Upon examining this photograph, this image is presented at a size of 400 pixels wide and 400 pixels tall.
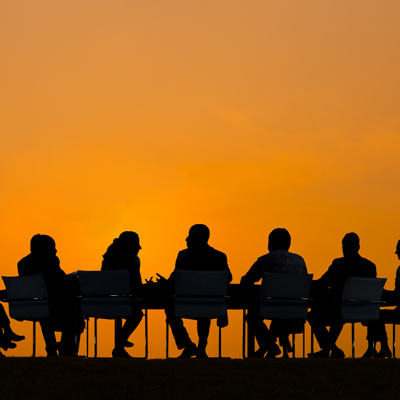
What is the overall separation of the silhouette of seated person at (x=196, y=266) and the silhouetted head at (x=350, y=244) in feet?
4.98

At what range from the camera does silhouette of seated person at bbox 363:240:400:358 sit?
10711 mm

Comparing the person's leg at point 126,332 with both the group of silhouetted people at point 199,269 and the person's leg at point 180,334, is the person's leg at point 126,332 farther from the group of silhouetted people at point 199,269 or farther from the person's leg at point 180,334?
the person's leg at point 180,334

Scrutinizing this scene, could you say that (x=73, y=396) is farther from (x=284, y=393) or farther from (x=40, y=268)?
(x=40, y=268)

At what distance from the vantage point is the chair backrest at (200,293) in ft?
31.1

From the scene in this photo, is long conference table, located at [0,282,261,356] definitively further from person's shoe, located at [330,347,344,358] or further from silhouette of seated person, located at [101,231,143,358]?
person's shoe, located at [330,347,344,358]

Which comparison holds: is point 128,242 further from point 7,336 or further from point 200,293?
point 7,336

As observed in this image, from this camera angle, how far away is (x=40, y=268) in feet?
32.6

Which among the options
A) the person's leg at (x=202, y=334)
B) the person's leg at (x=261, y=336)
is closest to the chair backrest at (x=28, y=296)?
the person's leg at (x=202, y=334)

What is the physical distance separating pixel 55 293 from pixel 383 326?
443 cm

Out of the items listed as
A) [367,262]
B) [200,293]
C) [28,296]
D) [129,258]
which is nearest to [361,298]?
[367,262]

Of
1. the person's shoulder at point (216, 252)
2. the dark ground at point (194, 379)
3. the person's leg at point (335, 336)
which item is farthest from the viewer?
the person's leg at point (335, 336)

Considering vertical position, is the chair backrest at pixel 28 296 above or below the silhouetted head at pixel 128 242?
below

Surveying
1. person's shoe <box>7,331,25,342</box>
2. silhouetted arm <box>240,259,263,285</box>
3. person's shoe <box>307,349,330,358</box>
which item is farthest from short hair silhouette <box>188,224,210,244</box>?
person's shoe <box>7,331,25,342</box>

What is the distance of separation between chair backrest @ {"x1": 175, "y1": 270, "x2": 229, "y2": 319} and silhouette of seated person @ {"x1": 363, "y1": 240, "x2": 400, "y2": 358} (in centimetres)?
241
